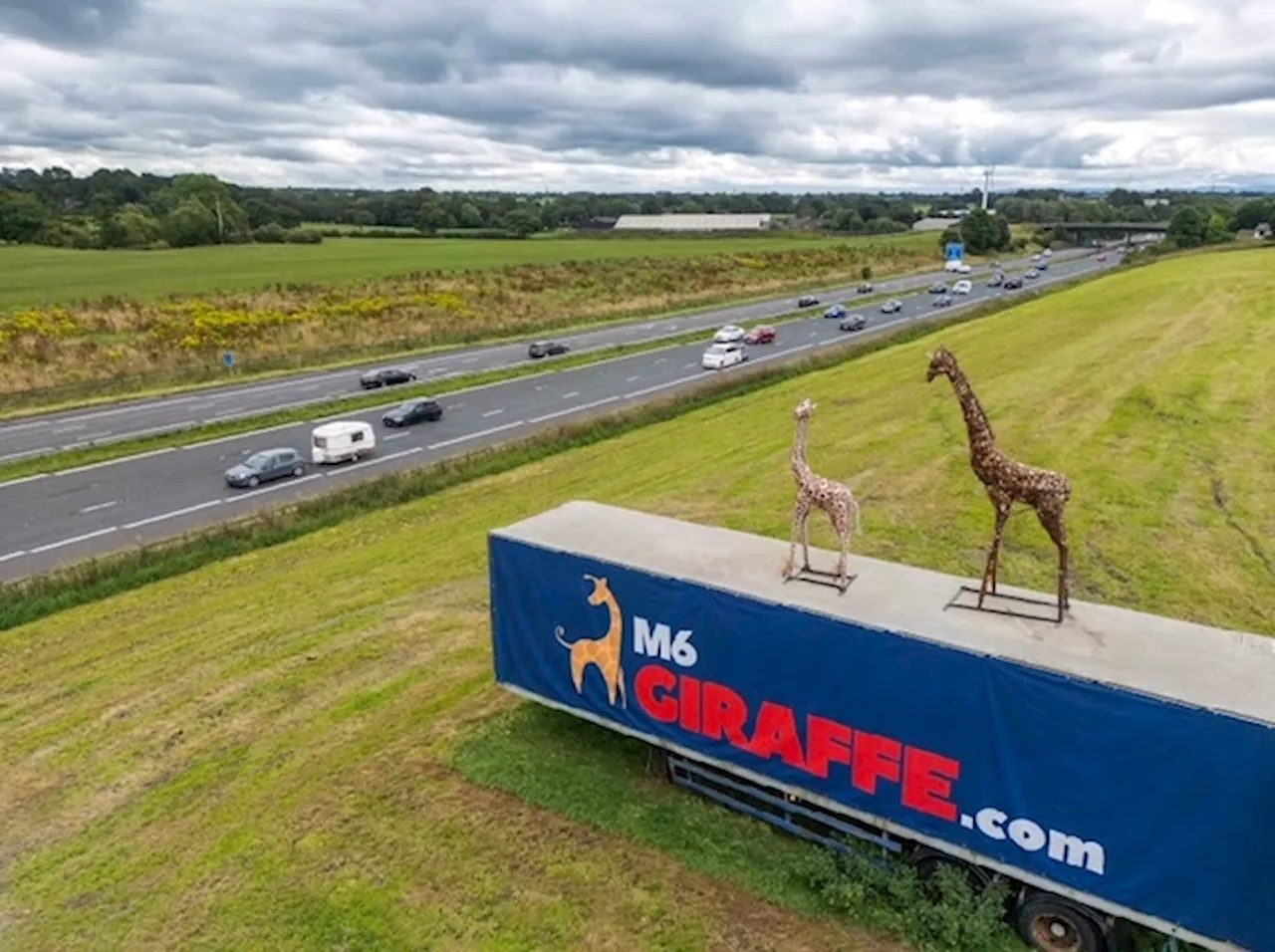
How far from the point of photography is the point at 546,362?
221 ft

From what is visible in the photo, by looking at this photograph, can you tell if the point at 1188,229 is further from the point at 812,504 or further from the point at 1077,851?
the point at 1077,851

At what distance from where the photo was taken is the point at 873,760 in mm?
11031

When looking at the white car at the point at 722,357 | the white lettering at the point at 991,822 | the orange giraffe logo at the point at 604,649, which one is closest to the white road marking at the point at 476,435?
the white car at the point at 722,357

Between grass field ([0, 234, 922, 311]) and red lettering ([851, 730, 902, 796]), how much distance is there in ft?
333

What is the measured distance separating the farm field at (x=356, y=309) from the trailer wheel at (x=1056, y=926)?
63.6 meters

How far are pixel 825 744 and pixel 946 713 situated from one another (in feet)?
5.67

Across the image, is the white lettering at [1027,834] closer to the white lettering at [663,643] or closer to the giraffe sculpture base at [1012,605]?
the giraffe sculpture base at [1012,605]

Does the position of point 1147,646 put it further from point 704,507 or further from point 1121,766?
point 704,507

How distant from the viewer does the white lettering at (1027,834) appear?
32.8ft

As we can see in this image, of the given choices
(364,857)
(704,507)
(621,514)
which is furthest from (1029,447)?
(364,857)

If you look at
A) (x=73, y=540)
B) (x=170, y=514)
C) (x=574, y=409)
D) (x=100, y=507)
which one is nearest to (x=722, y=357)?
(x=574, y=409)

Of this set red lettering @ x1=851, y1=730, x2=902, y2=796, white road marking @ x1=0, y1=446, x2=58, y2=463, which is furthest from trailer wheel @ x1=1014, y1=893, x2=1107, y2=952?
white road marking @ x1=0, y1=446, x2=58, y2=463

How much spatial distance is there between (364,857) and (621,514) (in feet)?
20.9

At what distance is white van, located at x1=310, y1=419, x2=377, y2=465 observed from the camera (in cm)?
4266
